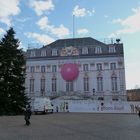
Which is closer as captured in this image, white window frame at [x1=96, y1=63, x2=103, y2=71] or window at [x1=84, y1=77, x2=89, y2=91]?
window at [x1=84, y1=77, x2=89, y2=91]

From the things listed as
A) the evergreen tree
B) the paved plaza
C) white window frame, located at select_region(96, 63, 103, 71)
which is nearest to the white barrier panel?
white window frame, located at select_region(96, 63, 103, 71)

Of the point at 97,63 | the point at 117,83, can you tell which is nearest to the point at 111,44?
the point at 97,63

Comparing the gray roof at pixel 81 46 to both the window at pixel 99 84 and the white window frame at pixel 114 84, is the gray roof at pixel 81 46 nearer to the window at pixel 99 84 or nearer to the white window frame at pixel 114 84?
the white window frame at pixel 114 84

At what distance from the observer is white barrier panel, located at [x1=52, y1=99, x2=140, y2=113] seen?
180ft

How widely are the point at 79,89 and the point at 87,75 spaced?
4.17m

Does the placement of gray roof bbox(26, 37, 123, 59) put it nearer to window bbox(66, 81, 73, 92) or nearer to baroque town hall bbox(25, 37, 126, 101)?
baroque town hall bbox(25, 37, 126, 101)

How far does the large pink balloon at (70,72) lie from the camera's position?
6806 centimetres

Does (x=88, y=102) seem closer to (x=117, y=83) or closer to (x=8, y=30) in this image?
(x=117, y=83)

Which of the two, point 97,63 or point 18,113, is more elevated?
point 97,63

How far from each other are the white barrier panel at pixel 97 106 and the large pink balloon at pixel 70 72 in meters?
8.95

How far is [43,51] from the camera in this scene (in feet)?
244

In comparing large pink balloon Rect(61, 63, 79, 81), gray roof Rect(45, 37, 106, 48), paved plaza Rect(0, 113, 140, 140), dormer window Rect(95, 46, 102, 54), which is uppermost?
gray roof Rect(45, 37, 106, 48)

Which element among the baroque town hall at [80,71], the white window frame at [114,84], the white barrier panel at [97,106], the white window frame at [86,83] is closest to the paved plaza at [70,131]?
the white barrier panel at [97,106]

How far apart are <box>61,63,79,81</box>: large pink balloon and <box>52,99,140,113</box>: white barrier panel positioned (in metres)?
8.95
